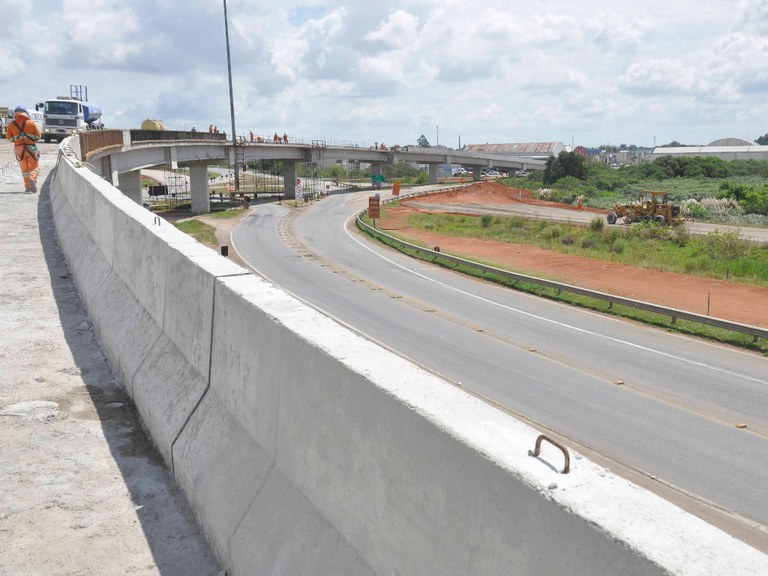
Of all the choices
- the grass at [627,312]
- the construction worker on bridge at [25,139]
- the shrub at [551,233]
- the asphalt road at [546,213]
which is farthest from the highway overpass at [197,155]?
the shrub at [551,233]

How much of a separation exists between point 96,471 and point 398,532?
3.04m

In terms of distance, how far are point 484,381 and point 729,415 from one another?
4740 mm

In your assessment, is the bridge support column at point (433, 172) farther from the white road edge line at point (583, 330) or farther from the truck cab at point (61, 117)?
the white road edge line at point (583, 330)

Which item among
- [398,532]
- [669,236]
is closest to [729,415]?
[398,532]

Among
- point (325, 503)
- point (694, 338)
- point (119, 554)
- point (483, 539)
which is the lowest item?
point (694, 338)

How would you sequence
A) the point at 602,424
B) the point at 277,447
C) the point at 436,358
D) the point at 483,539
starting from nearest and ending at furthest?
the point at 483,539
the point at 277,447
the point at 602,424
the point at 436,358

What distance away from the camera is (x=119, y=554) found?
4.26 meters

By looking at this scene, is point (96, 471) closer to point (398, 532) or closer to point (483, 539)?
point (398, 532)

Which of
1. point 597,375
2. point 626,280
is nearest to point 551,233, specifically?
point 626,280

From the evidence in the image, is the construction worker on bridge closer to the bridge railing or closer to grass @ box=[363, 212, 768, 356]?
the bridge railing

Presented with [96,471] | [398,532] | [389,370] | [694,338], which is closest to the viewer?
[398,532]

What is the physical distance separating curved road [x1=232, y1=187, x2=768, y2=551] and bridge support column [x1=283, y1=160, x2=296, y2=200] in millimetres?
52494

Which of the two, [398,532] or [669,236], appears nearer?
[398,532]

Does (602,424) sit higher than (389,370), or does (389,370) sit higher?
(389,370)
